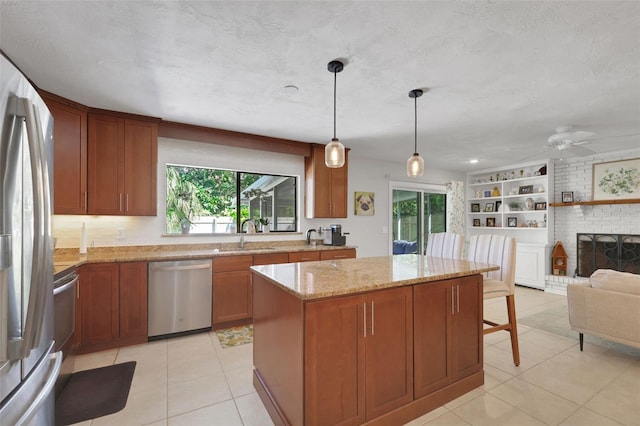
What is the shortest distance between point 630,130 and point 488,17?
376cm

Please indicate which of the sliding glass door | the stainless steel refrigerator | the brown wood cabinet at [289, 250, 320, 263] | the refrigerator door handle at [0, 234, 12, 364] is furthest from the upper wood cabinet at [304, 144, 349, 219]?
the refrigerator door handle at [0, 234, 12, 364]

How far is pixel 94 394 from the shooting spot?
7.24 feet

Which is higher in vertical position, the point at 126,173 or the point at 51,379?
the point at 126,173

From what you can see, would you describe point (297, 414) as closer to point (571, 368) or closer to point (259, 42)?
point (259, 42)

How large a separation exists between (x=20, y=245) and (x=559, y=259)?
7141mm

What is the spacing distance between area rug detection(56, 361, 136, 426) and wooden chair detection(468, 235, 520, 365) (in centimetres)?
293

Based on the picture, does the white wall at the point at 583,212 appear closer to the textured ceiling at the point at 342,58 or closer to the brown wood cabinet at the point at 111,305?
the textured ceiling at the point at 342,58

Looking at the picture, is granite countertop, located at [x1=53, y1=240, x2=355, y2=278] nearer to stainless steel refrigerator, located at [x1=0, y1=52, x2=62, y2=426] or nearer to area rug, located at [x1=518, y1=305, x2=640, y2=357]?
stainless steel refrigerator, located at [x1=0, y1=52, x2=62, y2=426]

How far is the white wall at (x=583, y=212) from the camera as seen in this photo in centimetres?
497

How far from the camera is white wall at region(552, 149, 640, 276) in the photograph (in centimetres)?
497

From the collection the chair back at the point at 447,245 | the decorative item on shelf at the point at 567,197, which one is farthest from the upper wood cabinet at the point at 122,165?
the decorative item on shelf at the point at 567,197

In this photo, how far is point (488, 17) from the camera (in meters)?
1.72

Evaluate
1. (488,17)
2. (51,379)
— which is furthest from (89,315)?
(488,17)

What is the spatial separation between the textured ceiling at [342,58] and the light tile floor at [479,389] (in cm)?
246
